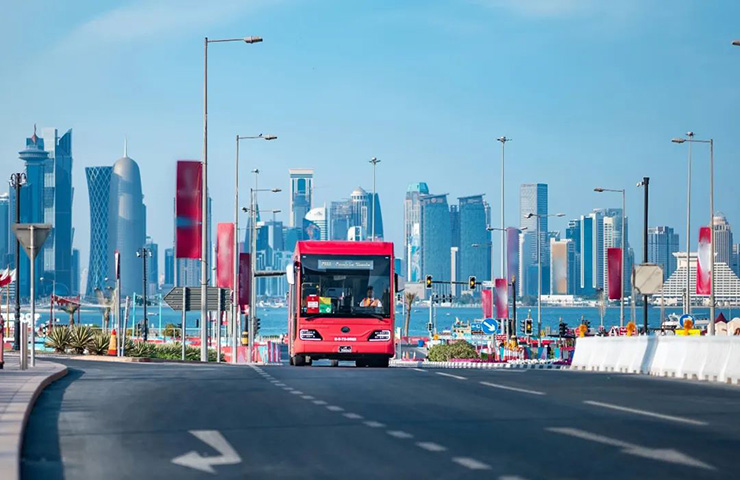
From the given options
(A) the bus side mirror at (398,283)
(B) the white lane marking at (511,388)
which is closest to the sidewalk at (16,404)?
(B) the white lane marking at (511,388)

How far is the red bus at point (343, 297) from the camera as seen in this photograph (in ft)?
118

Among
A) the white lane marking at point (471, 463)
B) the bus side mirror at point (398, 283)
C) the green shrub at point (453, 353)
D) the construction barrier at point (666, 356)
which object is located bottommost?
the green shrub at point (453, 353)

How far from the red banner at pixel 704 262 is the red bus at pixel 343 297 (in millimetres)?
25833

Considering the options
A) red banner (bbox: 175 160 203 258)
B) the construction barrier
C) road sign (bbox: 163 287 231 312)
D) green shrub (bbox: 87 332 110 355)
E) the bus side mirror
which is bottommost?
green shrub (bbox: 87 332 110 355)

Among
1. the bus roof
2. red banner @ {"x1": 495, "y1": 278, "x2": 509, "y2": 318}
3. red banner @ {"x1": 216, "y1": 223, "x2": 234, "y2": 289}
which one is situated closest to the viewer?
the bus roof

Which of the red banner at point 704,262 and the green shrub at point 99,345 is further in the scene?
the red banner at point 704,262

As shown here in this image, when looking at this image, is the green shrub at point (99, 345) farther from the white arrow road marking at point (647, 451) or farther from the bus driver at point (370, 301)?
the white arrow road marking at point (647, 451)

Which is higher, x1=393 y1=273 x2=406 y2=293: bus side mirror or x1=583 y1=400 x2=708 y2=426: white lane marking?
x1=393 y1=273 x2=406 y2=293: bus side mirror

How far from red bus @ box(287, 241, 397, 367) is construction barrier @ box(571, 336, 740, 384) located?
5.13 m

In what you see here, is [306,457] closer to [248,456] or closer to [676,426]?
[248,456]

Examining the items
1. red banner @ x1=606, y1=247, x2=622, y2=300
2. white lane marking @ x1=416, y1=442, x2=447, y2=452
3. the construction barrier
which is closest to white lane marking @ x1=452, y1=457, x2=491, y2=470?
white lane marking @ x1=416, y1=442, x2=447, y2=452

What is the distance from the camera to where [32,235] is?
27469mm

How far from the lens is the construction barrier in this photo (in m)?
25.0

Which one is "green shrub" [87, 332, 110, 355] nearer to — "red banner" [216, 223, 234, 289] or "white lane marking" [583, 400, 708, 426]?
"red banner" [216, 223, 234, 289]
